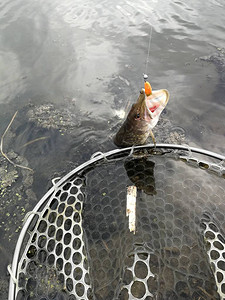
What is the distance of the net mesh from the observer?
2.04 m

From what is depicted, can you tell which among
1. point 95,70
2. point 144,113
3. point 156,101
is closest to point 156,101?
point 156,101

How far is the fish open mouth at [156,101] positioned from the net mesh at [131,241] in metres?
0.88

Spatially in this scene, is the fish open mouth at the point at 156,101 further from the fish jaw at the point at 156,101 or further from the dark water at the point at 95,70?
the dark water at the point at 95,70

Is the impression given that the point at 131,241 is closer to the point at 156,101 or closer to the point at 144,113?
the point at 144,113

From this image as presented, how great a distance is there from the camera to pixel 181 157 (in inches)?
113

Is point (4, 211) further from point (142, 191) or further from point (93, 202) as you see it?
point (142, 191)

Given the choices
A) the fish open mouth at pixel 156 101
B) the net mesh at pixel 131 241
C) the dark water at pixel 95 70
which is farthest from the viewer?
the dark water at pixel 95 70

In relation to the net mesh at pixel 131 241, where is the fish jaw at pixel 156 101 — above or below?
above

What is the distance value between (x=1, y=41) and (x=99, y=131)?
16.3 ft

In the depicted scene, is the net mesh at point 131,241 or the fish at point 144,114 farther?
the fish at point 144,114

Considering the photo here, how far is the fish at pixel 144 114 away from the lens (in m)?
3.01

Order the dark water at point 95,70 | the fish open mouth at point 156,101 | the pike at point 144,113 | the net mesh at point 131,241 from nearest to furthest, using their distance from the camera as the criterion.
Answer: the net mesh at point 131,241 < the pike at point 144,113 < the fish open mouth at point 156,101 < the dark water at point 95,70

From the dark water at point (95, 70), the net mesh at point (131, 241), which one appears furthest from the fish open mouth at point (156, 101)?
the dark water at point (95, 70)

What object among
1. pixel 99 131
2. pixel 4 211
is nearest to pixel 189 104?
pixel 99 131
